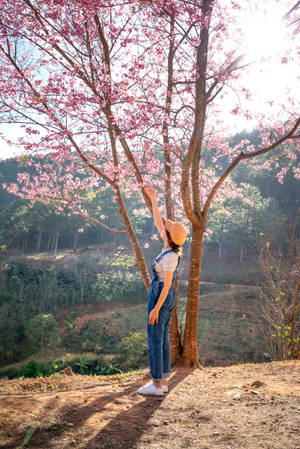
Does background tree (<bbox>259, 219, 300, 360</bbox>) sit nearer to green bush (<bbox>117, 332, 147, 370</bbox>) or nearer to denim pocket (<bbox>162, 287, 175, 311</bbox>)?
denim pocket (<bbox>162, 287, 175, 311</bbox>)

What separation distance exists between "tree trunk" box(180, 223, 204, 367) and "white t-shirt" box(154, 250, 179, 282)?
6.05ft

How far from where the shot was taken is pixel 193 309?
4469 millimetres

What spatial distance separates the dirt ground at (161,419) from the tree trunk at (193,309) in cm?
131

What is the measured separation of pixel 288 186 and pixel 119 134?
90.6 ft

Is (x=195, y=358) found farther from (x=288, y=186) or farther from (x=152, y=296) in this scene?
(x=288, y=186)

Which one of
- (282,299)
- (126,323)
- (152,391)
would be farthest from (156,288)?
(126,323)

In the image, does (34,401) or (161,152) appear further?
(161,152)

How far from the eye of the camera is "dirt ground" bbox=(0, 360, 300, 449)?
1.69 m

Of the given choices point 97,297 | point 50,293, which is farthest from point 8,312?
point 97,297

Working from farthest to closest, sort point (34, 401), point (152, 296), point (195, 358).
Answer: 1. point (195, 358)
2. point (152, 296)
3. point (34, 401)

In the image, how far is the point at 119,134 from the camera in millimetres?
4352

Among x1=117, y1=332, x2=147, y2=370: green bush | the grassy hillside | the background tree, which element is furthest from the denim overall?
x1=117, y1=332, x2=147, y2=370: green bush

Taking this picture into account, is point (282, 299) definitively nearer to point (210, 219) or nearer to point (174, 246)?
point (174, 246)

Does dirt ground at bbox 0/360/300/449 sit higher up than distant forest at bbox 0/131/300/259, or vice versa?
distant forest at bbox 0/131/300/259
